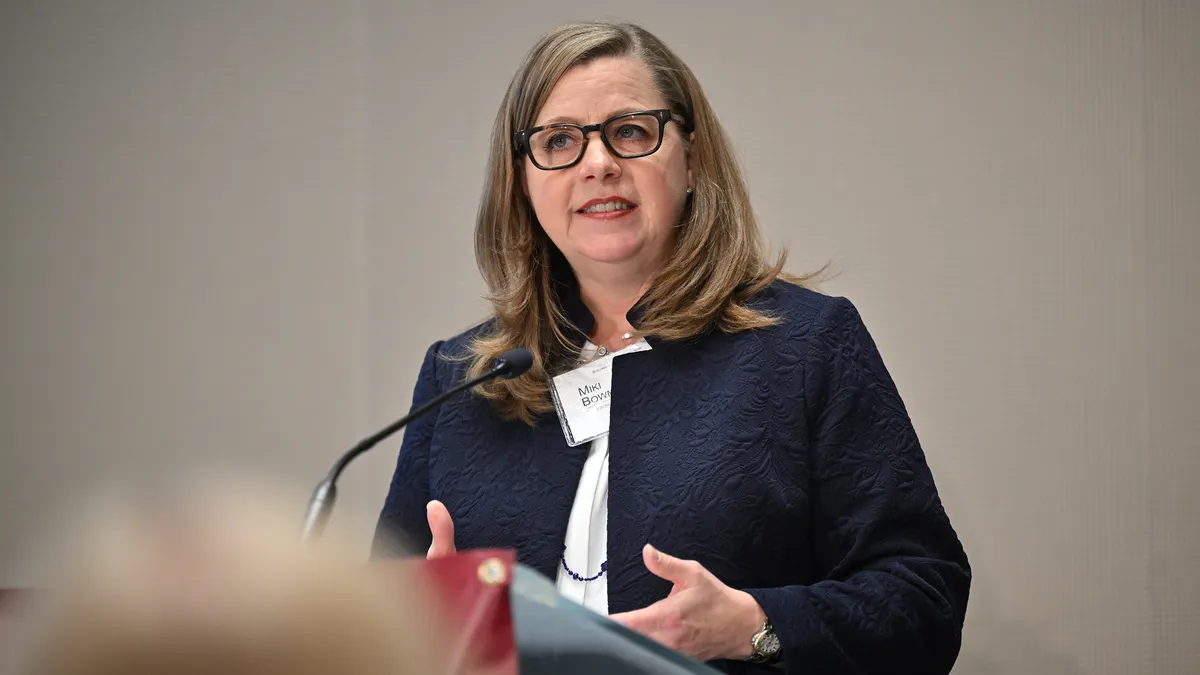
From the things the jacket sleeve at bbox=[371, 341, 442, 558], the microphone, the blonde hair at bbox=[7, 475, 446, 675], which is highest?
the blonde hair at bbox=[7, 475, 446, 675]

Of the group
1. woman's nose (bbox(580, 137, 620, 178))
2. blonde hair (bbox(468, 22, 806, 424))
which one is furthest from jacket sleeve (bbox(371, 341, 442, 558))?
woman's nose (bbox(580, 137, 620, 178))

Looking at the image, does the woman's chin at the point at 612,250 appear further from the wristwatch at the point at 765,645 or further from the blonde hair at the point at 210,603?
the blonde hair at the point at 210,603

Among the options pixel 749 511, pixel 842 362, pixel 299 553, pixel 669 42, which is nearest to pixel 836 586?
pixel 749 511

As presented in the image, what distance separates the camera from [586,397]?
1.92m

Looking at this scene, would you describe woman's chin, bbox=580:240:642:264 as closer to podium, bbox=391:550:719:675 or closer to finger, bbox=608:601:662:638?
finger, bbox=608:601:662:638

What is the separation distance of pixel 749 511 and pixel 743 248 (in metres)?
0.51

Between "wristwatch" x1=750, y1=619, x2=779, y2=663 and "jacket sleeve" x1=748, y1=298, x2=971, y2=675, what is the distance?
0.01 m

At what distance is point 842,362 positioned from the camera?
1.79 meters

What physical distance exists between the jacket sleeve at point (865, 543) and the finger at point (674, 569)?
0.69 ft

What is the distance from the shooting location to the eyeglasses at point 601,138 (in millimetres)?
1918

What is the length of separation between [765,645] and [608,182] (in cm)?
82

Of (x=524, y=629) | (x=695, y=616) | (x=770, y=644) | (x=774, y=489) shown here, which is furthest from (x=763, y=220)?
(x=524, y=629)

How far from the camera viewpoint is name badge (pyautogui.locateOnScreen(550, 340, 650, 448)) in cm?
187

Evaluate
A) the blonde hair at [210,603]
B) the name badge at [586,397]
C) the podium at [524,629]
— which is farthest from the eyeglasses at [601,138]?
the blonde hair at [210,603]
